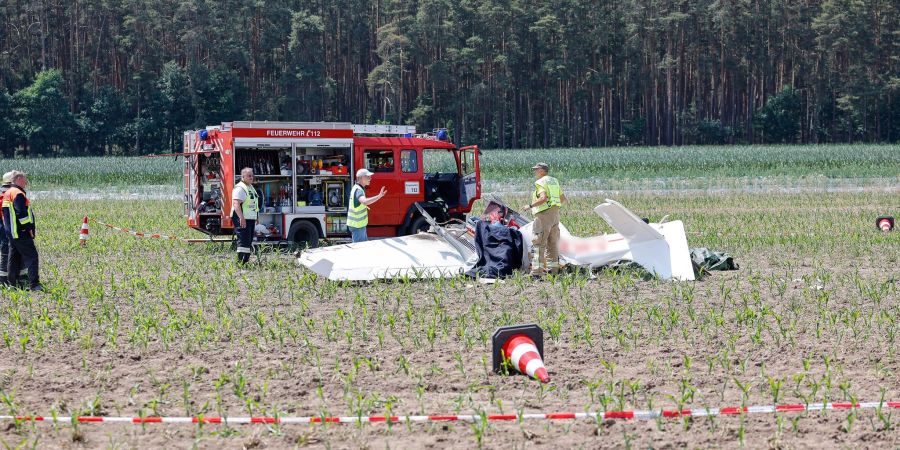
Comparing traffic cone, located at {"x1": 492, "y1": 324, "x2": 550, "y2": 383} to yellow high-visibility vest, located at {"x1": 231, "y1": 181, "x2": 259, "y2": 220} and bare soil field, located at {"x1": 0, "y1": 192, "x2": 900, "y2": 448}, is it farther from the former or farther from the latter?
yellow high-visibility vest, located at {"x1": 231, "y1": 181, "x2": 259, "y2": 220}

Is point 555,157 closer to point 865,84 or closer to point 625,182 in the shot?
point 625,182

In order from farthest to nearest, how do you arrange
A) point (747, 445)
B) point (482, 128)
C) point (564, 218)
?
point (482, 128)
point (564, 218)
point (747, 445)

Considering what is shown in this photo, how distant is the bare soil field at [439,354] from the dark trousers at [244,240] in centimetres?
38

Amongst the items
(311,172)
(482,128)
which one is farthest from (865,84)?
(311,172)

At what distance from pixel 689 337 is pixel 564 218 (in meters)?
14.9

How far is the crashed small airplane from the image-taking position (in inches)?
545

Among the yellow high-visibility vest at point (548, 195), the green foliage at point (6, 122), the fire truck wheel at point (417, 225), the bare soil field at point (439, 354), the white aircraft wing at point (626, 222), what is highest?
the green foliage at point (6, 122)

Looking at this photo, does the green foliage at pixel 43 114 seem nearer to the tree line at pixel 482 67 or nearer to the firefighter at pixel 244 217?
the tree line at pixel 482 67

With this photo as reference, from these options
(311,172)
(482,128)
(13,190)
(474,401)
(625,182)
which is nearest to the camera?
(474,401)

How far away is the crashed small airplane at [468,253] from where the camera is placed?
545 inches

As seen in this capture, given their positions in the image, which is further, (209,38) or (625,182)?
(209,38)

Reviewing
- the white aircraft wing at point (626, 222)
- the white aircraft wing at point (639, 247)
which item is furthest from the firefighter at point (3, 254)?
the white aircraft wing at point (626, 222)

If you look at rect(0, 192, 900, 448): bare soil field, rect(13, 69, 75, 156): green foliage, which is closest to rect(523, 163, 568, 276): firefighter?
rect(0, 192, 900, 448): bare soil field

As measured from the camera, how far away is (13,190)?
43.1 feet
